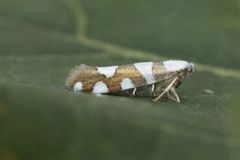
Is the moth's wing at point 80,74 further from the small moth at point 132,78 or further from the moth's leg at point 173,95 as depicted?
the moth's leg at point 173,95

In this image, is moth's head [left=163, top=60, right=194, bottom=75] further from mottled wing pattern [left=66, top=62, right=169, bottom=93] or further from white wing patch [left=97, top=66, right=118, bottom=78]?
white wing patch [left=97, top=66, right=118, bottom=78]

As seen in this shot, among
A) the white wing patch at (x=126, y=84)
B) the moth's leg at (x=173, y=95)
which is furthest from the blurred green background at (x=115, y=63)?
the white wing patch at (x=126, y=84)

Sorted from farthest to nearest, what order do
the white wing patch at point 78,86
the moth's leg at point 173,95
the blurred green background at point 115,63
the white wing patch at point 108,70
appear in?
the white wing patch at point 108,70 → the white wing patch at point 78,86 → the moth's leg at point 173,95 → the blurred green background at point 115,63

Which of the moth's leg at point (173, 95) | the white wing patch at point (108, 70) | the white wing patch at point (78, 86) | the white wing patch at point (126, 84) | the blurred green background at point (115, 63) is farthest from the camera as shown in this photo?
the white wing patch at point (108, 70)

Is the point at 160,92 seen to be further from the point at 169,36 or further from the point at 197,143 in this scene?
the point at 197,143

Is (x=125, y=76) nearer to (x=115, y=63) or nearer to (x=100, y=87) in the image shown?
(x=100, y=87)

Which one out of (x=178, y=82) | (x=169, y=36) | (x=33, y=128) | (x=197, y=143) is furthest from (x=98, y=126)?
(x=169, y=36)
